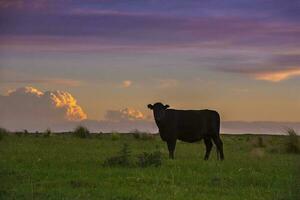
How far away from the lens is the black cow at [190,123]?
1008 inches

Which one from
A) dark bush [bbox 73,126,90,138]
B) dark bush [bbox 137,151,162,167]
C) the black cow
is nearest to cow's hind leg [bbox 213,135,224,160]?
the black cow

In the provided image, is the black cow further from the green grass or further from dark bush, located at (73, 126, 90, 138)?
dark bush, located at (73, 126, 90, 138)

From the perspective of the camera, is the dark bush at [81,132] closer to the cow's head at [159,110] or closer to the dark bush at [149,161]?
the cow's head at [159,110]

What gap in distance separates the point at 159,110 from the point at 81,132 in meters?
16.8

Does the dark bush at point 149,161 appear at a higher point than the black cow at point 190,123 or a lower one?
lower

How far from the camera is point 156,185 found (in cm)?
1412

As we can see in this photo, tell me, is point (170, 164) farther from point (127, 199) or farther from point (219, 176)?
point (127, 199)

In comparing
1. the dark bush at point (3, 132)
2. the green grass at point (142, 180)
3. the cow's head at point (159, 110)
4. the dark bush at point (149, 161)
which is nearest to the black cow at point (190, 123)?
the cow's head at point (159, 110)

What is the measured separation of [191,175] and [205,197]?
3423mm

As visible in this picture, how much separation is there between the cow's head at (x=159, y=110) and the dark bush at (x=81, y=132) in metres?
15.9

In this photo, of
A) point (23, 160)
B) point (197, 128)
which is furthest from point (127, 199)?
point (197, 128)

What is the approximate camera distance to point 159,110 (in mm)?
25516

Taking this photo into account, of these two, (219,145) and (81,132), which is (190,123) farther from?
(81,132)

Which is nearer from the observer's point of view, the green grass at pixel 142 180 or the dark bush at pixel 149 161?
the green grass at pixel 142 180
